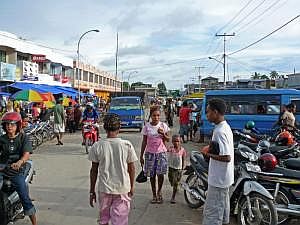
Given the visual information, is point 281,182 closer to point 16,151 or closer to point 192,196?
point 192,196

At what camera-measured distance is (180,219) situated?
6516 millimetres

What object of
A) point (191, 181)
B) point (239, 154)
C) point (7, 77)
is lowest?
point (191, 181)

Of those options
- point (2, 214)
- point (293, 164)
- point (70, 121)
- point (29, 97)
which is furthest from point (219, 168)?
point (70, 121)

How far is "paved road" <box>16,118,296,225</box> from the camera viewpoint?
645cm

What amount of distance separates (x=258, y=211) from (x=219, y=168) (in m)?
1.20

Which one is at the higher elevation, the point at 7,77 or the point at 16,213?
the point at 7,77

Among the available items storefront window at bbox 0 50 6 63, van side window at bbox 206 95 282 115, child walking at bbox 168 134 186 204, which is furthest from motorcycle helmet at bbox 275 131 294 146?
storefront window at bbox 0 50 6 63

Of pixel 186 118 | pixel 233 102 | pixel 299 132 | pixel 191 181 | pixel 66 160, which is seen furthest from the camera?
pixel 186 118

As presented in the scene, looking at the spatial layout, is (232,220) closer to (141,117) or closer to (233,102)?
(233,102)

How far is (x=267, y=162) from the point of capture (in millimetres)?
5949

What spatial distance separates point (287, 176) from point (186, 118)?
1146cm

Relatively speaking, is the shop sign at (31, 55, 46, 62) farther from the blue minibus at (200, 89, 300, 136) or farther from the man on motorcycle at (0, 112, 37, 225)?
the man on motorcycle at (0, 112, 37, 225)

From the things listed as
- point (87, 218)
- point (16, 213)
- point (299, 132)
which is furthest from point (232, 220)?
point (299, 132)

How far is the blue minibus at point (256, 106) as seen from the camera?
15.6 m
